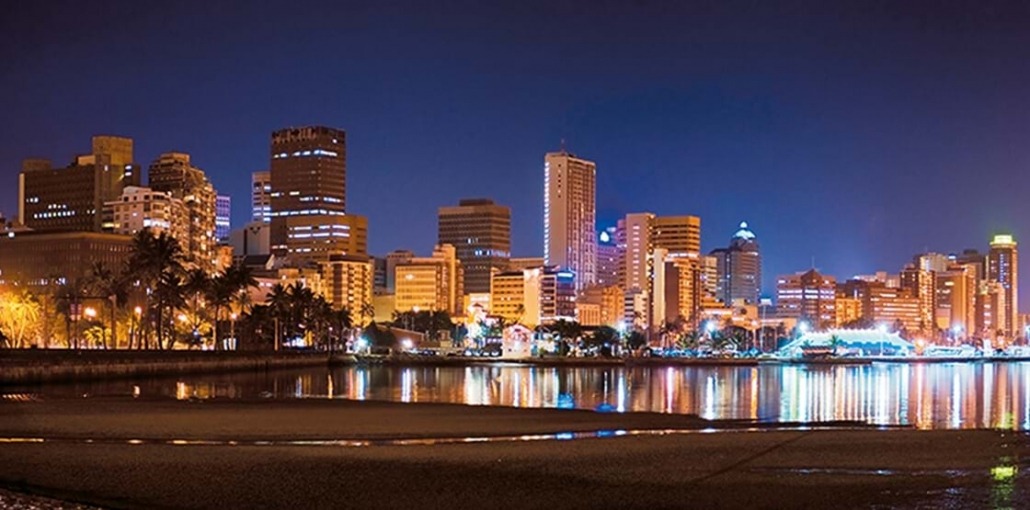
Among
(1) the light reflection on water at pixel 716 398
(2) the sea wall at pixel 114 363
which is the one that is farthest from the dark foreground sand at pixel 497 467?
(2) the sea wall at pixel 114 363

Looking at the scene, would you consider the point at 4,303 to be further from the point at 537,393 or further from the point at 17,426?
the point at 17,426

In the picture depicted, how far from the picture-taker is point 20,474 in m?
33.6

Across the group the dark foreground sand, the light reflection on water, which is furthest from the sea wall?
the dark foreground sand

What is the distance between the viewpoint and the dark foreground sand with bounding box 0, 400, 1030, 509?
31422 millimetres

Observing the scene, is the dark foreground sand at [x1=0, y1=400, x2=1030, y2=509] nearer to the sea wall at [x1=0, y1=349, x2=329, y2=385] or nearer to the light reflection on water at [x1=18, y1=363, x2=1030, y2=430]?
the light reflection on water at [x1=18, y1=363, x2=1030, y2=430]

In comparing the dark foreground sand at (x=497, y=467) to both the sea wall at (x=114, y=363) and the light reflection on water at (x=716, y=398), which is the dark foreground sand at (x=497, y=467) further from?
the sea wall at (x=114, y=363)

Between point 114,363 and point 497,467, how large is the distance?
3213 inches

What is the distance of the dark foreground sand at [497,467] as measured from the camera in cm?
3142

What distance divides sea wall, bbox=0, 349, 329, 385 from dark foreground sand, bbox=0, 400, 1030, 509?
131 feet

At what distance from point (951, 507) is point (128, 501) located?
65.0 ft

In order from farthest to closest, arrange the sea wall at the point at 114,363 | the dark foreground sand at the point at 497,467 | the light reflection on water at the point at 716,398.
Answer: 1. the sea wall at the point at 114,363
2. the light reflection on water at the point at 716,398
3. the dark foreground sand at the point at 497,467

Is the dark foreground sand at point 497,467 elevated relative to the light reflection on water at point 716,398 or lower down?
elevated

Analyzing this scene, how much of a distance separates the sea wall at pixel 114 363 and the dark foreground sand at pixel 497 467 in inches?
1567

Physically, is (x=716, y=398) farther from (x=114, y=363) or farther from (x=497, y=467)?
(x=497, y=467)
